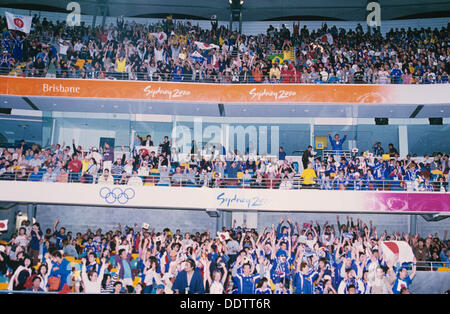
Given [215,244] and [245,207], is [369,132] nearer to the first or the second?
[245,207]

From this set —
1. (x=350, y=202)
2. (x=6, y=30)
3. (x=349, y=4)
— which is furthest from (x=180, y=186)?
(x=349, y=4)

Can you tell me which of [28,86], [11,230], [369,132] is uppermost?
[28,86]

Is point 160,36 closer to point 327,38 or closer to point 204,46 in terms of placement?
point 204,46

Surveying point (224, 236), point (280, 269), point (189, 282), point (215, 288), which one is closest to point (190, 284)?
point (189, 282)

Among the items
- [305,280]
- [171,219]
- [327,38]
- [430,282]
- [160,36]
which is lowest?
[430,282]

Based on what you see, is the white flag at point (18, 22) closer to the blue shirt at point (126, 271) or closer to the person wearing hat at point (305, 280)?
the blue shirt at point (126, 271)

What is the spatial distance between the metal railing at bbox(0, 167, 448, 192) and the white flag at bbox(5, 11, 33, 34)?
758cm

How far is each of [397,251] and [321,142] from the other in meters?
8.62

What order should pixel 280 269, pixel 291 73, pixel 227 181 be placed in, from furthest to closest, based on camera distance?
pixel 291 73
pixel 227 181
pixel 280 269

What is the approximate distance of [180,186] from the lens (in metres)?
17.2

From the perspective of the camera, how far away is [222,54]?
2131 cm

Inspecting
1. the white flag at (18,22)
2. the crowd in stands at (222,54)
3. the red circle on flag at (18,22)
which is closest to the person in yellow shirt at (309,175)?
the crowd in stands at (222,54)

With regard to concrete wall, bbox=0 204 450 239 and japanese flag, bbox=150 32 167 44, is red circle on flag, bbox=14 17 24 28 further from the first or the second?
concrete wall, bbox=0 204 450 239

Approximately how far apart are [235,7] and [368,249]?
16.4 meters
